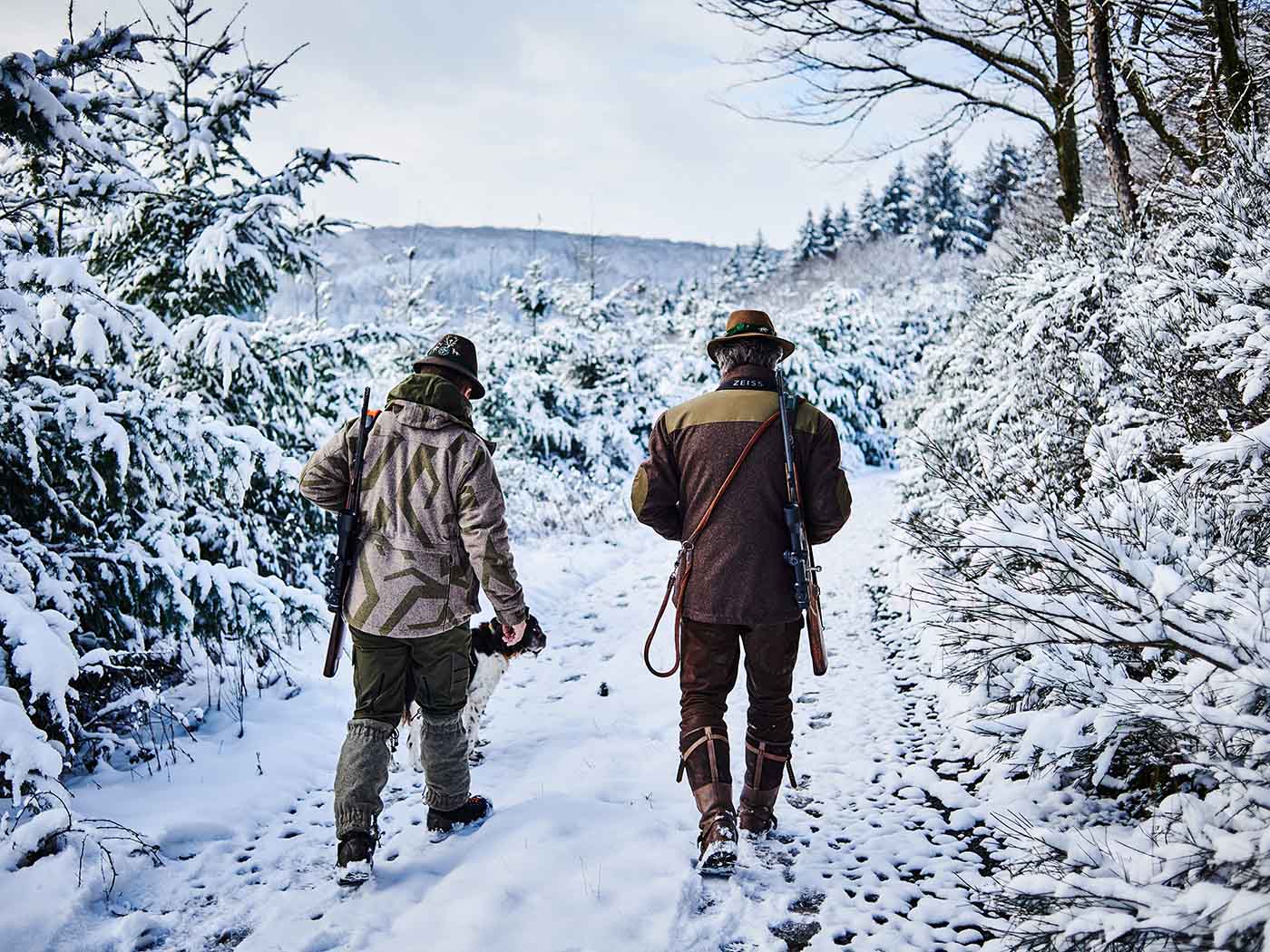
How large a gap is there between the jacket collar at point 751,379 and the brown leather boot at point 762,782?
1.64m

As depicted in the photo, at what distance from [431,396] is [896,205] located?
59834mm

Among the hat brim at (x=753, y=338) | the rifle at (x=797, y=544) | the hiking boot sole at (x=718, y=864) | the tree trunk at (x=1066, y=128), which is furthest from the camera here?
the tree trunk at (x=1066, y=128)

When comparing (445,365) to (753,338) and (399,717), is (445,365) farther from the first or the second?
(399,717)

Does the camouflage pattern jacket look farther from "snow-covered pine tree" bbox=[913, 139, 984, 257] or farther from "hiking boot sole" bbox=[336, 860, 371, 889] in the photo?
"snow-covered pine tree" bbox=[913, 139, 984, 257]

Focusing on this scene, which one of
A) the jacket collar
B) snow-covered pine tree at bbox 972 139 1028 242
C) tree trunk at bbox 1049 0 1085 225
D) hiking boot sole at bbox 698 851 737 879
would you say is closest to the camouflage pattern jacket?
the jacket collar

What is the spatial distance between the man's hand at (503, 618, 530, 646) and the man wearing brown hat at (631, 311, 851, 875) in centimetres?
74

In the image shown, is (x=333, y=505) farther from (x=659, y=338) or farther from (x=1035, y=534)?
(x=659, y=338)

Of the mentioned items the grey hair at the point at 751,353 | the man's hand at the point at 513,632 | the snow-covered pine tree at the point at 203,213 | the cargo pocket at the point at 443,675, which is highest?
the snow-covered pine tree at the point at 203,213

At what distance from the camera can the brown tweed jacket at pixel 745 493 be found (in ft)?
10.7

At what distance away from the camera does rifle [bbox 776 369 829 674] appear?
3221 mm

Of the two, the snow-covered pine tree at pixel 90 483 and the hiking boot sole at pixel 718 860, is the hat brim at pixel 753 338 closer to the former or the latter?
the hiking boot sole at pixel 718 860

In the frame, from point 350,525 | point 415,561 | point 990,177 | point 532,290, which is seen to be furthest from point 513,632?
point 990,177

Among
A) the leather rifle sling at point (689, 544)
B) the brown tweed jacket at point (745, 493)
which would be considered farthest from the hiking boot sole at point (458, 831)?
the brown tweed jacket at point (745, 493)

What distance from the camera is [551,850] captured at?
3174 millimetres
